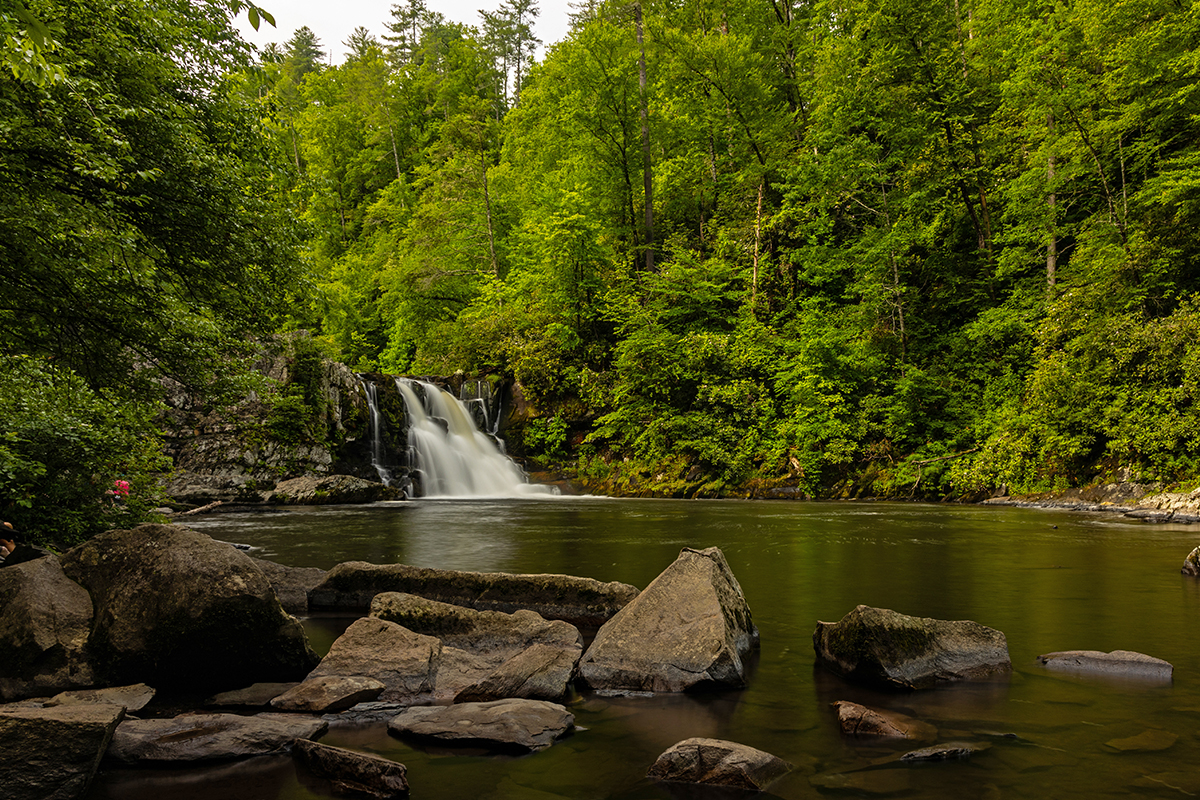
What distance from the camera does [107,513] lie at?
8.73 m

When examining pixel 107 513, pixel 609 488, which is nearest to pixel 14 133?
pixel 107 513

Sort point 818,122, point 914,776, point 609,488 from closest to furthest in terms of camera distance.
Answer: point 914,776 → point 609,488 → point 818,122

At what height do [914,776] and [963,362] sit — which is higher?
[963,362]

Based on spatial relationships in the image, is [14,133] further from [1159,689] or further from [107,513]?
[1159,689]

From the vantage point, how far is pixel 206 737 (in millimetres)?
3838

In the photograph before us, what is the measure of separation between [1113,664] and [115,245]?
10583 mm

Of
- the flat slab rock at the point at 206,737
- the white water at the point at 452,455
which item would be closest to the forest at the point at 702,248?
the white water at the point at 452,455

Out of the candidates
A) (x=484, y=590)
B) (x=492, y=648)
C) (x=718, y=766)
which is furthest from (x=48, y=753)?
(x=484, y=590)

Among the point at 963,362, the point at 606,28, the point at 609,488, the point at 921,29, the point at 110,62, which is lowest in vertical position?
the point at 609,488

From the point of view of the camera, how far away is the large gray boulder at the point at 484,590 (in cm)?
684

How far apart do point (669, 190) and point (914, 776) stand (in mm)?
31178

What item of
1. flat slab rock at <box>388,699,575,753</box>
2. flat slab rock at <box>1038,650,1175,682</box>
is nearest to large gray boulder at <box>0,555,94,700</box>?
flat slab rock at <box>388,699,575,753</box>

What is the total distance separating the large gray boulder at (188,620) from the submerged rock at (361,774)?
175cm

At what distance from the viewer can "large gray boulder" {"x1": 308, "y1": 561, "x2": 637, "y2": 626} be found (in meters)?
6.84
